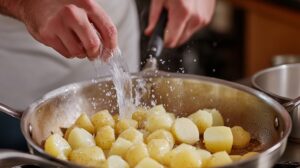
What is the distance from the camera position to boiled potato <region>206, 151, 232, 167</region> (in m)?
0.92

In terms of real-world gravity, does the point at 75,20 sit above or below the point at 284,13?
above

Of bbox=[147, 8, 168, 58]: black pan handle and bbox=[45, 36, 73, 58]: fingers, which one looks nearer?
bbox=[45, 36, 73, 58]: fingers

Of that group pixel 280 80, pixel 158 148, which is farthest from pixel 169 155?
pixel 280 80

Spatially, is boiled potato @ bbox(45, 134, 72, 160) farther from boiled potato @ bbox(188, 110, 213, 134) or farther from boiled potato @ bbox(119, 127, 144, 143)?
boiled potato @ bbox(188, 110, 213, 134)

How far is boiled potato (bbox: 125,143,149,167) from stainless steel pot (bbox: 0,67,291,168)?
0.53ft

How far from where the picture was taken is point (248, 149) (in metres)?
1.07

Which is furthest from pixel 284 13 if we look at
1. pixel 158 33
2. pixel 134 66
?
pixel 158 33

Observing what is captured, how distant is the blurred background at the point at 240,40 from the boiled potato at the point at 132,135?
85 centimetres

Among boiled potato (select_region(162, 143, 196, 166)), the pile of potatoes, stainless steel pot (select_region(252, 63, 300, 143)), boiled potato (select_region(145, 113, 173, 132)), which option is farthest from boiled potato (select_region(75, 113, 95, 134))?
stainless steel pot (select_region(252, 63, 300, 143))

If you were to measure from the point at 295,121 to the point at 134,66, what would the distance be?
690 millimetres

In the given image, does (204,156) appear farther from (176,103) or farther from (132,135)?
(176,103)

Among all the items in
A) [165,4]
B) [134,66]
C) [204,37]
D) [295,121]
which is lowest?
[204,37]

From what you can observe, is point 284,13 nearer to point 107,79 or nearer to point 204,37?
point 204,37

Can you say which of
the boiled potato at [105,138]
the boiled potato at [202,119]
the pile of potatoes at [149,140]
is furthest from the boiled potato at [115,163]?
the boiled potato at [202,119]
